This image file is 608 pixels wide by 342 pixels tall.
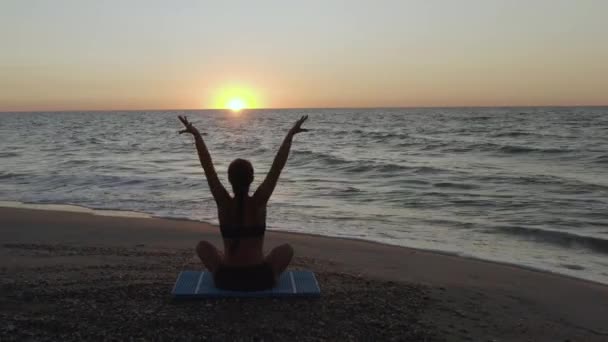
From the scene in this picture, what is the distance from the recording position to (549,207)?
497 inches

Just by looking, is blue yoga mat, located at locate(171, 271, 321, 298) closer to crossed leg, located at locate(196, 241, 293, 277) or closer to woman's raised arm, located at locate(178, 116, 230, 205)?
crossed leg, located at locate(196, 241, 293, 277)

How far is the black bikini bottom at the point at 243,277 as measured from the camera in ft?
17.9

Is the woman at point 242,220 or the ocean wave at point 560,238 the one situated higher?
the woman at point 242,220

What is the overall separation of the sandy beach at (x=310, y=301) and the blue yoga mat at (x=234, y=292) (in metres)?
0.07

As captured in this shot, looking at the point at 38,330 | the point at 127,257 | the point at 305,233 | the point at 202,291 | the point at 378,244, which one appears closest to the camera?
the point at 38,330

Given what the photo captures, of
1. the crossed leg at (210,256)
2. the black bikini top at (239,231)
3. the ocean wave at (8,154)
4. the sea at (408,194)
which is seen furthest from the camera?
the ocean wave at (8,154)

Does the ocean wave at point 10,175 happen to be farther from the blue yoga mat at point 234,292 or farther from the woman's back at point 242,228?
the woman's back at point 242,228

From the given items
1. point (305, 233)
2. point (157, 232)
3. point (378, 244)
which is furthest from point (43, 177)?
point (378, 244)

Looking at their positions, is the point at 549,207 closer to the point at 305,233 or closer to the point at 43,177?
the point at 305,233

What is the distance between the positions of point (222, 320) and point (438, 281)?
114 inches

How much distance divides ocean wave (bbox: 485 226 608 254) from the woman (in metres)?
5.99

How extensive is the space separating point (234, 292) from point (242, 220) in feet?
2.33

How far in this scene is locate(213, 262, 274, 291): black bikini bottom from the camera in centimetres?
546

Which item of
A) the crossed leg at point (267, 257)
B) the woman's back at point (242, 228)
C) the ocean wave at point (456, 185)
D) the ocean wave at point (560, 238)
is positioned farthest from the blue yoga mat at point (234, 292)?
the ocean wave at point (456, 185)
